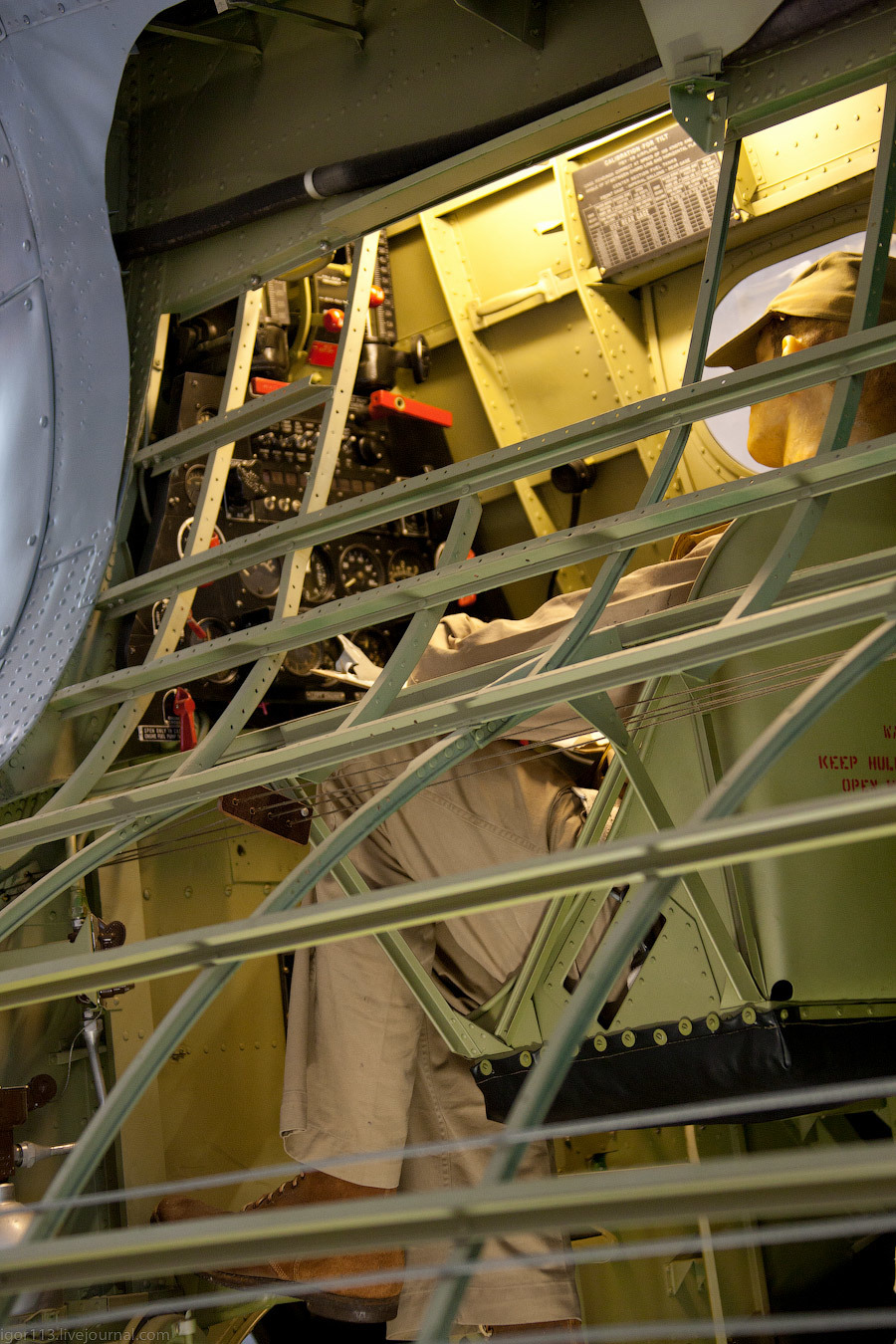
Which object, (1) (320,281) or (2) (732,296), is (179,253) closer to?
(1) (320,281)

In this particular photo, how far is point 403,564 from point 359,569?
0.73 feet

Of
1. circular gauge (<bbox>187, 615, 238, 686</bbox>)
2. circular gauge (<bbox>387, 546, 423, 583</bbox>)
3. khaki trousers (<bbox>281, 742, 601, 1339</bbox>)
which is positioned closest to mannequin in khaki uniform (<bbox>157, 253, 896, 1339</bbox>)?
khaki trousers (<bbox>281, 742, 601, 1339</bbox>)

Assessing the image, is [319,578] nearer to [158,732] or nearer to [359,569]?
[359,569]

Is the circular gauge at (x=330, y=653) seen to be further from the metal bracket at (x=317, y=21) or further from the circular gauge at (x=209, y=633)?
the metal bracket at (x=317, y=21)

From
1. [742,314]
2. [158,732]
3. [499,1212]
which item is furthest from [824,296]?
[499,1212]

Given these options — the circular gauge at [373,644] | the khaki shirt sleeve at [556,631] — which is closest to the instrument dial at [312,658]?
the circular gauge at [373,644]

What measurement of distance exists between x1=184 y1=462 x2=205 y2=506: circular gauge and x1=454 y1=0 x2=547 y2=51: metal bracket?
159 cm

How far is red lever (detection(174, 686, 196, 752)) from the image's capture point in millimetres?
3619

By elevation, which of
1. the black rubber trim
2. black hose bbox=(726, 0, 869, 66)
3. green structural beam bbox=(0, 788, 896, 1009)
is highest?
black hose bbox=(726, 0, 869, 66)

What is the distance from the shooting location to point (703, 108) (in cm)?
270

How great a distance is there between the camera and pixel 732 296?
170 inches

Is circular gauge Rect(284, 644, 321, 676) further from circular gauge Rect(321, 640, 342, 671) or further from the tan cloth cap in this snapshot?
the tan cloth cap

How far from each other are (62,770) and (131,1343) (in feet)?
4.87

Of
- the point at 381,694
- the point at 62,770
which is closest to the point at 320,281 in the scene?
the point at 62,770
